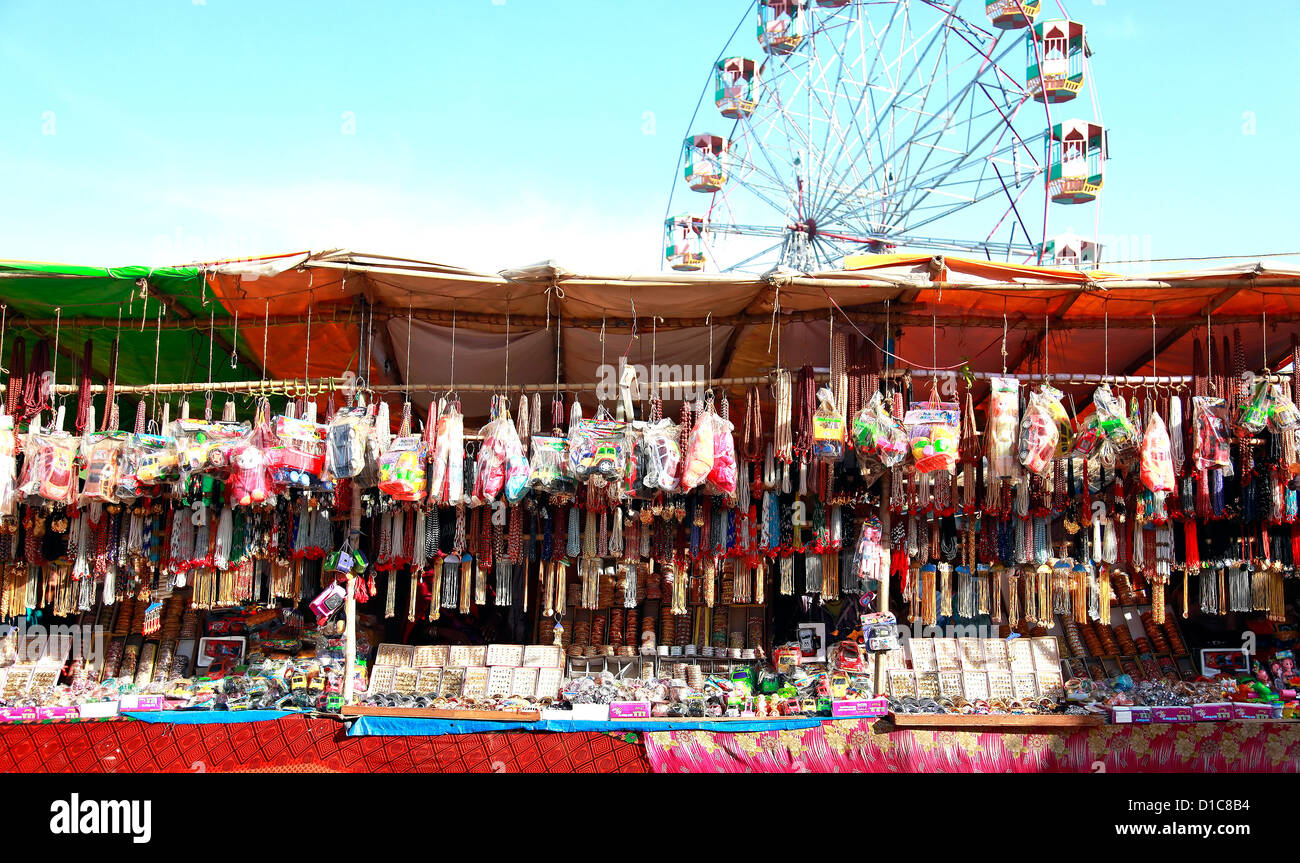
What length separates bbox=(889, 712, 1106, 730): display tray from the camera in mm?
5023

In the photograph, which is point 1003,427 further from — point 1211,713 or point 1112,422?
point 1211,713

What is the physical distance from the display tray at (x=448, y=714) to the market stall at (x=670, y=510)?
17 millimetres

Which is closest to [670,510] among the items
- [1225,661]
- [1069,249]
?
[1225,661]

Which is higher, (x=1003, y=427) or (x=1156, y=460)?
(x=1003, y=427)

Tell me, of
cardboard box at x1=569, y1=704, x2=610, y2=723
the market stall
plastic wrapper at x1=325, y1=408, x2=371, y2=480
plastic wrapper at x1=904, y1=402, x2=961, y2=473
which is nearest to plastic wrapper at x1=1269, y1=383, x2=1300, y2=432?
the market stall

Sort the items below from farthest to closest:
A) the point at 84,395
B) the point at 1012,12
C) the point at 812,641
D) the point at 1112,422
→ the point at 1012,12 → the point at 812,641 → the point at 84,395 → the point at 1112,422

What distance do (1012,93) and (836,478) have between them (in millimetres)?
6528

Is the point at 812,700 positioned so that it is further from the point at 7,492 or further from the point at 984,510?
the point at 7,492

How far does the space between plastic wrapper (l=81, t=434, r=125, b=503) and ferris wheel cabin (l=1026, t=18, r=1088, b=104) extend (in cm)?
868

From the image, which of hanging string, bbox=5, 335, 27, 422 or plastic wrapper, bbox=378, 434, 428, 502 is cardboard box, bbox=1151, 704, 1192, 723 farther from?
hanging string, bbox=5, 335, 27, 422

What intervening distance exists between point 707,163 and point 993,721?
831 cm

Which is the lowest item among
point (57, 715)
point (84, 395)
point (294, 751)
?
point (294, 751)

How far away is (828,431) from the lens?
4.89 metres
